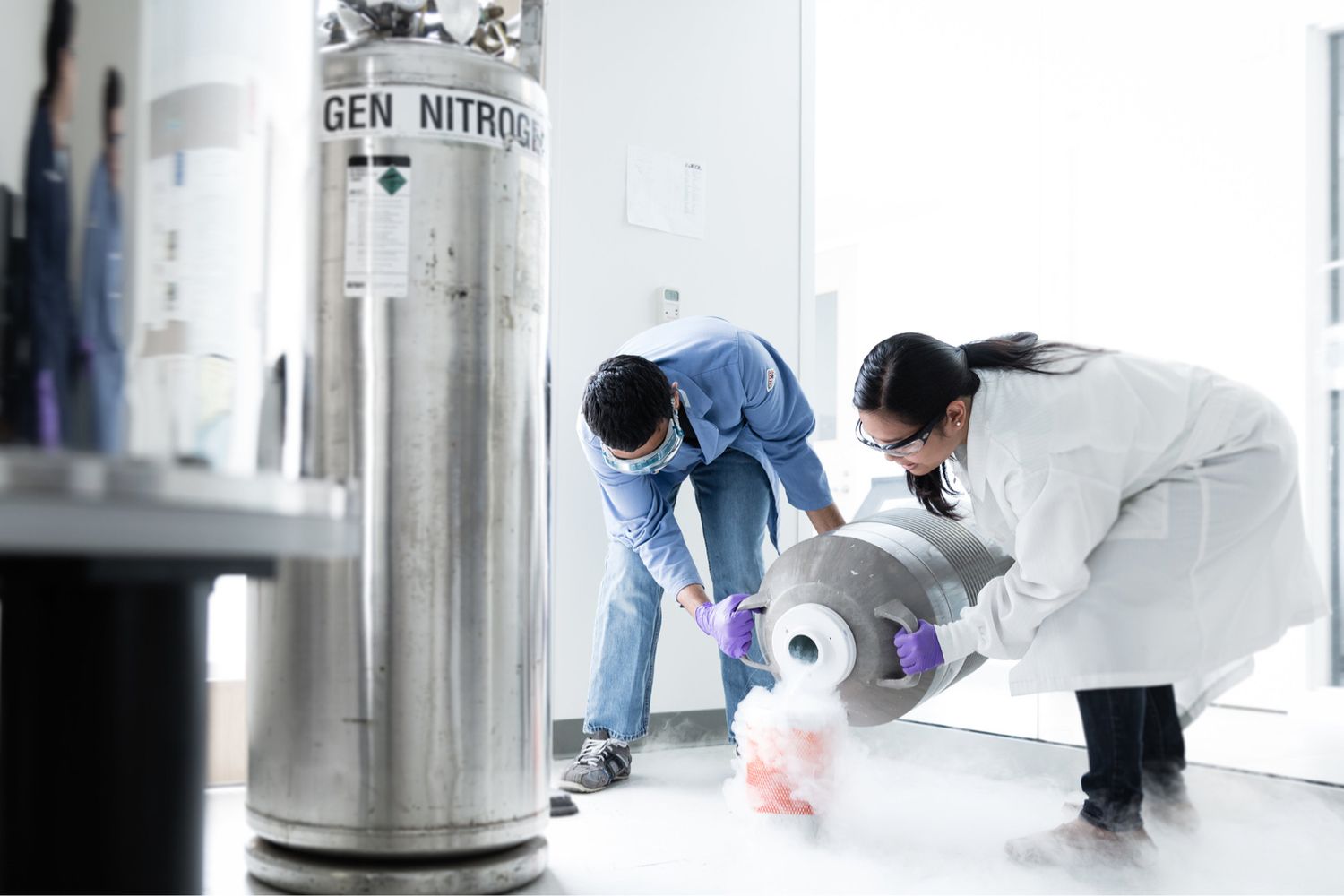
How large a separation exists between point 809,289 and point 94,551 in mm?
2920

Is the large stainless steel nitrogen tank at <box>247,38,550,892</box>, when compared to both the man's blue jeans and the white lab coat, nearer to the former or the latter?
the white lab coat

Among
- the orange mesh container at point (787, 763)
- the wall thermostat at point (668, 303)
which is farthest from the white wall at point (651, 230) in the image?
the orange mesh container at point (787, 763)

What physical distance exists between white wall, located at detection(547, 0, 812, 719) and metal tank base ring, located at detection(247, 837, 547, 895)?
113cm

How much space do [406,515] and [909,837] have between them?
108 centimetres

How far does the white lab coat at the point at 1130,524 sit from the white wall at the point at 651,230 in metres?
1.13

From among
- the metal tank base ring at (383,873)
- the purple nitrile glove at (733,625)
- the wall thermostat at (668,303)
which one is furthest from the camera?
the wall thermostat at (668,303)

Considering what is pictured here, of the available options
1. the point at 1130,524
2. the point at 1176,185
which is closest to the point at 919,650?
the point at 1130,524

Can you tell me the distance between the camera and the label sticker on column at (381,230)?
151cm

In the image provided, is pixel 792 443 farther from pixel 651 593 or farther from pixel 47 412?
pixel 47 412

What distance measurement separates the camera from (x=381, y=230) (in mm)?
1513

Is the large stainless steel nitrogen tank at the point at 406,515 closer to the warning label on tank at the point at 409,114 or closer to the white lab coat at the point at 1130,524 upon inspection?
the warning label on tank at the point at 409,114

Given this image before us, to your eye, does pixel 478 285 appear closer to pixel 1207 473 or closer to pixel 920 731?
pixel 1207 473

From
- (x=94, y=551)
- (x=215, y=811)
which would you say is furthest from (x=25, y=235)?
(x=215, y=811)

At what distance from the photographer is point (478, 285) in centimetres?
155
